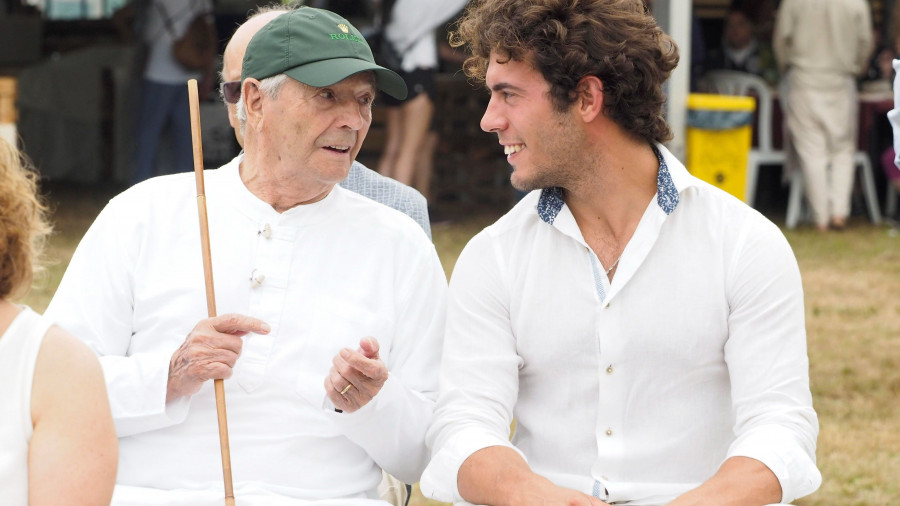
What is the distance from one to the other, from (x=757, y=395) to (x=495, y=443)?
22.0 inches

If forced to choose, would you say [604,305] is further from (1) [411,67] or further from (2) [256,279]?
(1) [411,67]

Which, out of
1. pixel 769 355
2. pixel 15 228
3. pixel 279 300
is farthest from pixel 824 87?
pixel 15 228

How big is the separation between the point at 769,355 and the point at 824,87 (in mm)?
7834

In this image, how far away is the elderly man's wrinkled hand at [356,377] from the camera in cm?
250

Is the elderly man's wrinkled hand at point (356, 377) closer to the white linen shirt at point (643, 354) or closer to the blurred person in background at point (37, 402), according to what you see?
the white linen shirt at point (643, 354)

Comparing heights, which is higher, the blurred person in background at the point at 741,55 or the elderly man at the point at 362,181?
the elderly man at the point at 362,181

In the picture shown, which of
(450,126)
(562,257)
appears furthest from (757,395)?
(450,126)

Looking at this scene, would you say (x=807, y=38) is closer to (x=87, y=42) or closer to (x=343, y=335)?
(x=87, y=42)

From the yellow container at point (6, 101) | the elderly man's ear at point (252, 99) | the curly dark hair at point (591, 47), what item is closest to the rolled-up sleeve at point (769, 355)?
the curly dark hair at point (591, 47)

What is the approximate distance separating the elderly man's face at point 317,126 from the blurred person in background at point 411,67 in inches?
219

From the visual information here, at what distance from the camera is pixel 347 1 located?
986 cm

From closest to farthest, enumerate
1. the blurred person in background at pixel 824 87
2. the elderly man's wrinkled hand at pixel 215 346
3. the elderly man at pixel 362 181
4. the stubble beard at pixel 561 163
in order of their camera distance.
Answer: the elderly man's wrinkled hand at pixel 215 346 < the stubble beard at pixel 561 163 < the elderly man at pixel 362 181 < the blurred person in background at pixel 824 87

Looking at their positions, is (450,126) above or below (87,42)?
below

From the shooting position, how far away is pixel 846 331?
6.61m
